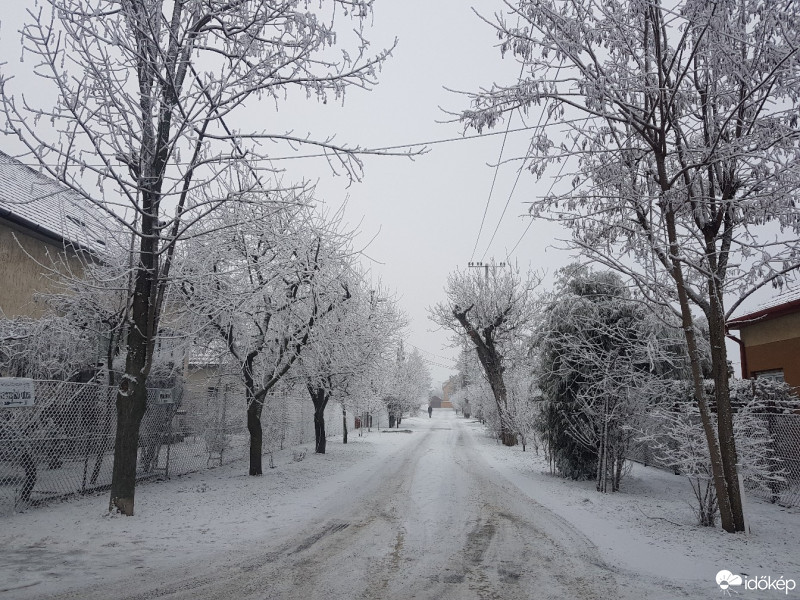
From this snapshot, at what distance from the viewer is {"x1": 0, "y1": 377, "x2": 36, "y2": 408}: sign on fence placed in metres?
7.20

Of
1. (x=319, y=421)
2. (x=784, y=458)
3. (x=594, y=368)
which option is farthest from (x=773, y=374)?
(x=319, y=421)

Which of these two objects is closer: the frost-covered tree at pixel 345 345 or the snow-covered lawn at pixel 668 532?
the snow-covered lawn at pixel 668 532

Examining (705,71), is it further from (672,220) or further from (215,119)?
(215,119)

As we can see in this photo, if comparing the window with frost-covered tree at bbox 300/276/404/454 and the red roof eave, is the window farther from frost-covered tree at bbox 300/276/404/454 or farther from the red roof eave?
frost-covered tree at bbox 300/276/404/454

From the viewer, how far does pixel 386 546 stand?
20.2 ft

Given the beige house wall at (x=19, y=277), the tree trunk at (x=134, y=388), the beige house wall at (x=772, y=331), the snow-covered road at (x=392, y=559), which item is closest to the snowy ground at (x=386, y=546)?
the snow-covered road at (x=392, y=559)

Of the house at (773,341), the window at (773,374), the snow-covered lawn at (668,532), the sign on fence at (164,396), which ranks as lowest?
the snow-covered lawn at (668,532)

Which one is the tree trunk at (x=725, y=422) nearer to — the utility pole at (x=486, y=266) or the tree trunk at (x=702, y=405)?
the tree trunk at (x=702, y=405)

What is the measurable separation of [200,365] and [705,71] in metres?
13.3

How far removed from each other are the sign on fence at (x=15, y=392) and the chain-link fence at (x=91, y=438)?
11 centimetres

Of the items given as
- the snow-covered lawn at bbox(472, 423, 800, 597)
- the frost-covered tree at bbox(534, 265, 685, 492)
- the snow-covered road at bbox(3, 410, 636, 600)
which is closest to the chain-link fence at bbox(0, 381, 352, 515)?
the snow-covered road at bbox(3, 410, 636, 600)

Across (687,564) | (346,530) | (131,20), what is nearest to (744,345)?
(687,564)

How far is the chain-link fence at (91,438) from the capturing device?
753cm

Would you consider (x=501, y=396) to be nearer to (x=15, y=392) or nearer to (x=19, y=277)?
(x=19, y=277)
